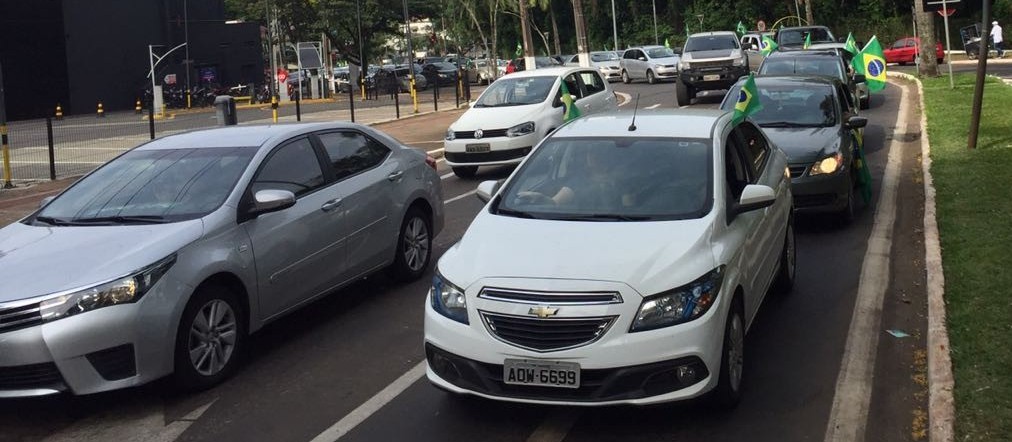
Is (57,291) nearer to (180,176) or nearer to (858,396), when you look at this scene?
(180,176)

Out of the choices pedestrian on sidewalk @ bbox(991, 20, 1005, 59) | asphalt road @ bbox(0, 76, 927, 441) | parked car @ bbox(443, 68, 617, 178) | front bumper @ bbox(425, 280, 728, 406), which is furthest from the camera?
pedestrian on sidewalk @ bbox(991, 20, 1005, 59)

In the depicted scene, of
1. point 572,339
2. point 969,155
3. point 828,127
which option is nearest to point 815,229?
A: point 828,127

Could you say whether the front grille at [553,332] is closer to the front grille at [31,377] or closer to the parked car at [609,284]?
the parked car at [609,284]

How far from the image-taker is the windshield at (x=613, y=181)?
6402 millimetres

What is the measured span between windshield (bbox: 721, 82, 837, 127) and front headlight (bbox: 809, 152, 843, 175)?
3.24 ft

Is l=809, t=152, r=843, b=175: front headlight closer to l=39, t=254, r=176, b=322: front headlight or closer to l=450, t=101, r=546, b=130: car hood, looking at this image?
l=450, t=101, r=546, b=130: car hood

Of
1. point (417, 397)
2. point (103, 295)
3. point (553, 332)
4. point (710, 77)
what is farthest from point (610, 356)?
point (710, 77)

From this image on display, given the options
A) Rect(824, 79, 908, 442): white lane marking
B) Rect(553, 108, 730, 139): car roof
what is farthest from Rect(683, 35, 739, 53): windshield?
Rect(553, 108, 730, 139): car roof

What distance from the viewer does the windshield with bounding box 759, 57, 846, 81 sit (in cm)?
1914

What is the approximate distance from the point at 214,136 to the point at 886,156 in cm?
1159

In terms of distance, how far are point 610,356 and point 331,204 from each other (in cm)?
330

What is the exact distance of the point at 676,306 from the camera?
17.6ft

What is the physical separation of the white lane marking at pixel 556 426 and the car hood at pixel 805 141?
19.1 feet

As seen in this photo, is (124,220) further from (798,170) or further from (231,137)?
(798,170)
